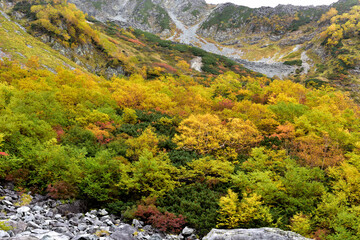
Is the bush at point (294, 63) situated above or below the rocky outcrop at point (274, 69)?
above

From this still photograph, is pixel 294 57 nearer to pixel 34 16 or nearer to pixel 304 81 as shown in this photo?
pixel 304 81

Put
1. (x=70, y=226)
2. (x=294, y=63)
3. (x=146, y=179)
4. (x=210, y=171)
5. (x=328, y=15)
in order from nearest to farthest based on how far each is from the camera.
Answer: (x=70, y=226) → (x=146, y=179) → (x=210, y=171) → (x=294, y=63) → (x=328, y=15)

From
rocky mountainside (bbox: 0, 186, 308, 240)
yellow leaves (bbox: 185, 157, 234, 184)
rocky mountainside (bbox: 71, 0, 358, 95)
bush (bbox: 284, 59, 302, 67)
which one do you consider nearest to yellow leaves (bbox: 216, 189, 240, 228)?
rocky mountainside (bbox: 0, 186, 308, 240)

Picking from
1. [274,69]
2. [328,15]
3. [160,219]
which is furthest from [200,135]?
[328,15]

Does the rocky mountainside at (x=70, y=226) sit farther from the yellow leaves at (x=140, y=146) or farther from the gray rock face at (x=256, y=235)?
the yellow leaves at (x=140, y=146)

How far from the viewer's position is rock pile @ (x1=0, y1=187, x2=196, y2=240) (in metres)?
7.91

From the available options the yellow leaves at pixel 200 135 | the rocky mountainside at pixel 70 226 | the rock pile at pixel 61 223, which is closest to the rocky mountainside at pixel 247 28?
the yellow leaves at pixel 200 135

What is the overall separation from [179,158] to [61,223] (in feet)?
34.1

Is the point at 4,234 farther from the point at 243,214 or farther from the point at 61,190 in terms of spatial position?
the point at 243,214

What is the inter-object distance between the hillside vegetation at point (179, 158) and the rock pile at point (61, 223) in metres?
0.64

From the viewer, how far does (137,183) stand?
13.1m

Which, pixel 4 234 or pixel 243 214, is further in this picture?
pixel 243 214

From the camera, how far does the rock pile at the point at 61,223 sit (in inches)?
312

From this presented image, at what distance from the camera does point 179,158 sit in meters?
18.3
